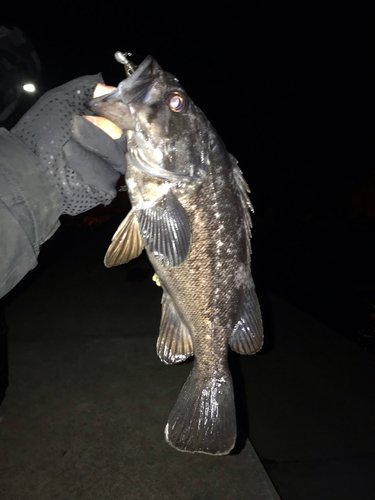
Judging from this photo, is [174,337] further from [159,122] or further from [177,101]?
[177,101]

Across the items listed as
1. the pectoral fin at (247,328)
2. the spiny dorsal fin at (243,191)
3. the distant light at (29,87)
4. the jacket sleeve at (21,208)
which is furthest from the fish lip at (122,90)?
the pectoral fin at (247,328)

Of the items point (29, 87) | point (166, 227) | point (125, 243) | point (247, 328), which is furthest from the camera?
point (29, 87)

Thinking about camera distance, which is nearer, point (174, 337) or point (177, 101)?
point (177, 101)

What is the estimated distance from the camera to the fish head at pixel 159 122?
1661 millimetres

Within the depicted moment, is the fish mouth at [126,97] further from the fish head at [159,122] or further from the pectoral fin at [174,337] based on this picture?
the pectoral fin at [174,337]

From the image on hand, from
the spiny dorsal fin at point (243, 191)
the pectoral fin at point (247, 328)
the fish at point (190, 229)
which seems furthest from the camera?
the pectoral fin at point (247, 328)

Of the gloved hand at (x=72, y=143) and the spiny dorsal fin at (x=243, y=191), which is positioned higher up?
the gloved hand at (x=72, y=143)

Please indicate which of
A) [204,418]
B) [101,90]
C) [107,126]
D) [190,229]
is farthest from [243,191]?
[204,418]

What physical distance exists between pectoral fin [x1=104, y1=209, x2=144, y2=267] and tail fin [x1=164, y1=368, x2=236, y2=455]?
806 millimetres

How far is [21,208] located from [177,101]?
0.96 metres

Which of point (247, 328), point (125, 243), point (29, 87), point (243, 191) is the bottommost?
point (247, 328)

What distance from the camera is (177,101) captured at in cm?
179

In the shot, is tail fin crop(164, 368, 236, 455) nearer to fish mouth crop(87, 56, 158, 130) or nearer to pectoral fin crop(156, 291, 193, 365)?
pectoral fin crop(156, 291, 193, 365)

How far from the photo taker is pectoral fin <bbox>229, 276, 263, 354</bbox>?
2.01m
